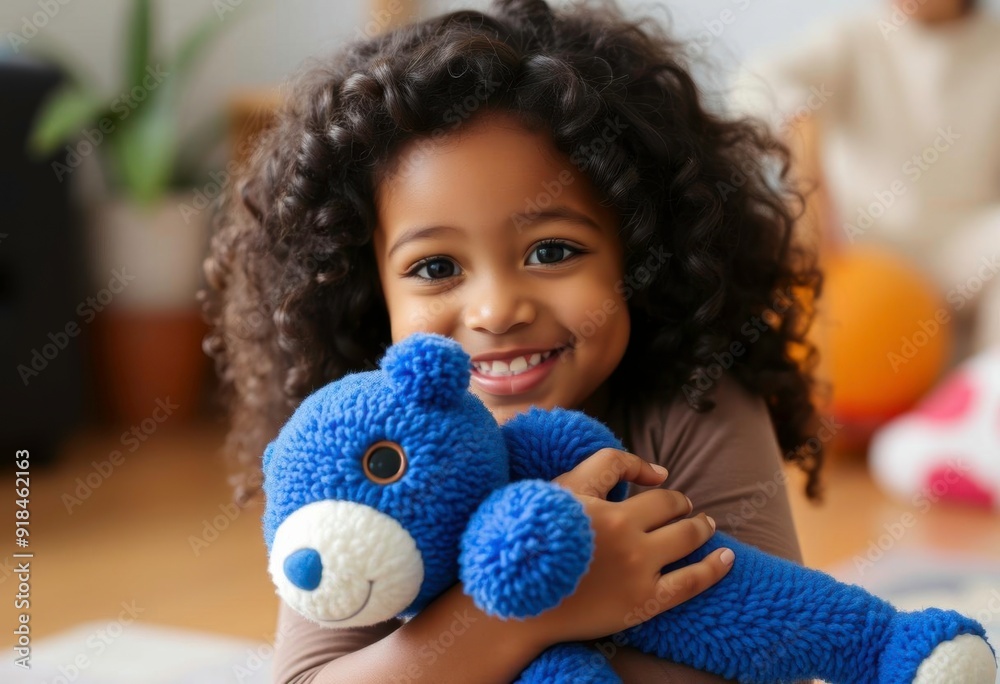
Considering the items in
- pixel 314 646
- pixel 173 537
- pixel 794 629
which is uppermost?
pixel 173 537

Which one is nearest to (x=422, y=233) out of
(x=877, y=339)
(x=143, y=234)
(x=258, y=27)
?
(x=877, y=339)

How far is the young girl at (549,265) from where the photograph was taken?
2.36 feet

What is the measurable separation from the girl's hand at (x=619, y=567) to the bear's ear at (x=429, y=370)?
11cm

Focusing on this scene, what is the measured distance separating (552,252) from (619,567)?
27cm

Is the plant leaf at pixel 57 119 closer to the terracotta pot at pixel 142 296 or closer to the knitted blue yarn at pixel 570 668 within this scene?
the terracotta pot at pixel 142 296

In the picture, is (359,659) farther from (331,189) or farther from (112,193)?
(112,193)

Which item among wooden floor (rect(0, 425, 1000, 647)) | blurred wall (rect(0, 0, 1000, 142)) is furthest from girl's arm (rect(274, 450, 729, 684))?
blurred wall (rect(0, 0, 1000, 142))

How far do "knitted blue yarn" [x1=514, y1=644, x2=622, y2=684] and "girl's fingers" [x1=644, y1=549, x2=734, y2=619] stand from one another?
5 cm

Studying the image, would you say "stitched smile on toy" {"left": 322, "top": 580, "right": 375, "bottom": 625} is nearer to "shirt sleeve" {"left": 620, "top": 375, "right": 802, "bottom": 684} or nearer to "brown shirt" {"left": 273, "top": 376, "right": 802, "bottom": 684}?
"brown shirt" {"left": 273, "top": 376, "right": 802, "bottom": 684}

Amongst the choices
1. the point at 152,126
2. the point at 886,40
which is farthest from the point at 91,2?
the point at 886,40

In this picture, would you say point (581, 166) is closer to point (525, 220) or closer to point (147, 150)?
point (525, 220)

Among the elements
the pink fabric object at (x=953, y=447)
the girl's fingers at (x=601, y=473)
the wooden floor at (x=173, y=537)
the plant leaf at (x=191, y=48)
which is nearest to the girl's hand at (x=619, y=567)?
the girl's fingers at (x=601, y=473)

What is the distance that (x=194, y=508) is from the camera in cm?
190

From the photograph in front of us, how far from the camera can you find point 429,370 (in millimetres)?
589
